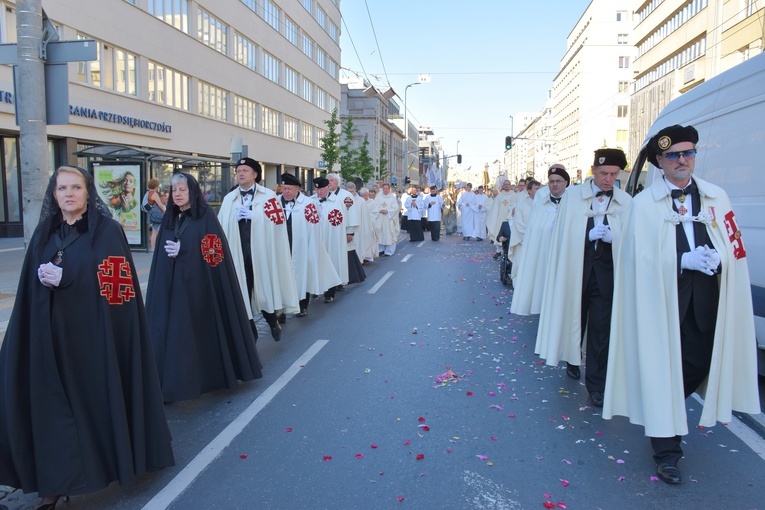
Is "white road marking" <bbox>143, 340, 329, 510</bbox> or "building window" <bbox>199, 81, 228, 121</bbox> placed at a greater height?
"building window" <bbox>199, 81, 228, 121</bbox>

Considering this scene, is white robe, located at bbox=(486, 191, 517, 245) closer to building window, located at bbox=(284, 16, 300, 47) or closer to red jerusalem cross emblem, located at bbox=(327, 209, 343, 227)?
red jerusalem cross emblem, located at bbox=(327, 209, 343, 227)

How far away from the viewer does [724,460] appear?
13.6 feet

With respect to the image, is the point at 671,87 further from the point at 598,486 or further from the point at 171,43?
the point at 598,486

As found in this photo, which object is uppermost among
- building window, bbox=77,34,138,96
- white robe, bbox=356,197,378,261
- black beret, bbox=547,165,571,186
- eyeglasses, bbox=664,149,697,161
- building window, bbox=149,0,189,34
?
building window, bbox=149,0,189,34

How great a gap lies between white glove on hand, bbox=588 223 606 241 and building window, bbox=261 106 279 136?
3733 centimetres

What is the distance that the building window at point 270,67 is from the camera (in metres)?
40.8

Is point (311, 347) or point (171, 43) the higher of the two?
point (171, 43)

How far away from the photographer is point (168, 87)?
2795cm

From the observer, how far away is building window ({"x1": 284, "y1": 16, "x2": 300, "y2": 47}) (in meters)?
44.4

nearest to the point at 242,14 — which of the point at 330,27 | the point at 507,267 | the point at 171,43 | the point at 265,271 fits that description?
the point at 171,43

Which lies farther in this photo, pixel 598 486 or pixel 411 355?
pixel 411 355

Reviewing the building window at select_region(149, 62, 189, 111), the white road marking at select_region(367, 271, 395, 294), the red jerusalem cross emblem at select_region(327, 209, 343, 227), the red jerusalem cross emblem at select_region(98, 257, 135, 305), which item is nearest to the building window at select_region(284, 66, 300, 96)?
the building window at select_region(149, 62, 189, 111)

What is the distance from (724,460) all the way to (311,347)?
14.1 ft

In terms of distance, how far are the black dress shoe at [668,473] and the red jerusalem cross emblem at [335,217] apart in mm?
7720
